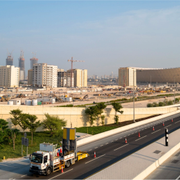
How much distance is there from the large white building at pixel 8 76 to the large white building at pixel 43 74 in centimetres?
1725

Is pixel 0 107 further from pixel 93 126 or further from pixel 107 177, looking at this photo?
pixel 107 177

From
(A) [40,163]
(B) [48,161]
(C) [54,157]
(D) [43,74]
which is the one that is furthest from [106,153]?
(D) [43,74]

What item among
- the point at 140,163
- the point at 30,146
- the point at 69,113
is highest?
the point at 69,113

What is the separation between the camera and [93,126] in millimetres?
31984

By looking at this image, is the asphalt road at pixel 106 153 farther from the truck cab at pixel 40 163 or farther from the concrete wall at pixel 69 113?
the concrete wall at pixel 69 113

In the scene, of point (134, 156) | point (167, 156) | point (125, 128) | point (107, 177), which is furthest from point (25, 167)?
point (125, 128)

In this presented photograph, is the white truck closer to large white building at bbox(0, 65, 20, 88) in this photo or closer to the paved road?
the paved road

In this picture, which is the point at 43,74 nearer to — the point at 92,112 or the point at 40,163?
the point at 92,112

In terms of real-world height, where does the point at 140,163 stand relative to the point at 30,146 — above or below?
above

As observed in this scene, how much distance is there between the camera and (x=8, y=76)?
163625 mm

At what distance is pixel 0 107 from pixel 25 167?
14498 millimetres

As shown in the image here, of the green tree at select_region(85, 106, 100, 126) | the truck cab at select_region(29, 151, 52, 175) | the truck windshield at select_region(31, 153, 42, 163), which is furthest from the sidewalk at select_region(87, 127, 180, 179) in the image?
the green tree at select_region(85, 106, 100, 126)

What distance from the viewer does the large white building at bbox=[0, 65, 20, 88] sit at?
6407 inches

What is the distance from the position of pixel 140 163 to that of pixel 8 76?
163 metres
